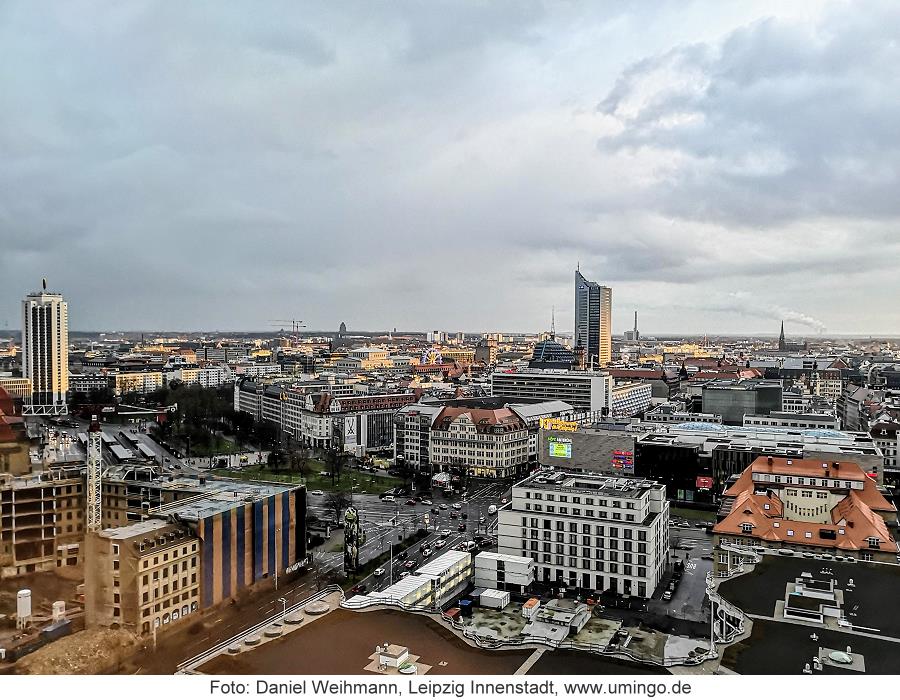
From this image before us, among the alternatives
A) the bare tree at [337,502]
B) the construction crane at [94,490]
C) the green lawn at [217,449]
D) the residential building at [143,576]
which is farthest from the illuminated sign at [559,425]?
the residential building at [143,576]

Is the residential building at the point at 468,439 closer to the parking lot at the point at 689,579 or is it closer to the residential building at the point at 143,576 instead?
the parking lot at the point at 689,579

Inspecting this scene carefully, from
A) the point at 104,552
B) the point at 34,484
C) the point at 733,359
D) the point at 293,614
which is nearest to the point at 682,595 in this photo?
the point at 293,614

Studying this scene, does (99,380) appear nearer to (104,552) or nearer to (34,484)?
(34,484)

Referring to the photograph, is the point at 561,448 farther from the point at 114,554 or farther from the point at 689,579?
the point at 114,554

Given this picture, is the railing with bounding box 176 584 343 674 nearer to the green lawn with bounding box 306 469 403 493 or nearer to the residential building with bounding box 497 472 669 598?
the residential building with bounding box 497 472 669 598

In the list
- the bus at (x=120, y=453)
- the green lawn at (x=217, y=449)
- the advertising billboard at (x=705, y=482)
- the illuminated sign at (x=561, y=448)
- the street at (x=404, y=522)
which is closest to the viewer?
the street at (x=404, y=522)

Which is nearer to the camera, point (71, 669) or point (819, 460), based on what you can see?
point (71, 669)
